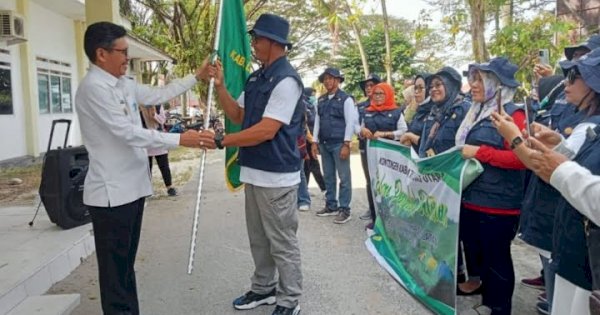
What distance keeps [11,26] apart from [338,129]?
812 cm

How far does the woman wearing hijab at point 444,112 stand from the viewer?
3998 mm

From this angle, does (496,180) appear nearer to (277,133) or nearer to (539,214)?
(539,214)

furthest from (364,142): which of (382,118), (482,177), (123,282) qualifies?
(123,282)

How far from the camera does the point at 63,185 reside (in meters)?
5.11

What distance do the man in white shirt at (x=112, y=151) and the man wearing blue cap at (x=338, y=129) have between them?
11.9 feet

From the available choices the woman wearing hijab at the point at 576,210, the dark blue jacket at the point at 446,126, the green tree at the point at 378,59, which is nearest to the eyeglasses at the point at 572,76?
the woman wearing hijab at the point at 576,210

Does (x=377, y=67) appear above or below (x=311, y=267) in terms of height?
above

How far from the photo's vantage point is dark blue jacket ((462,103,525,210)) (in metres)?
3.42

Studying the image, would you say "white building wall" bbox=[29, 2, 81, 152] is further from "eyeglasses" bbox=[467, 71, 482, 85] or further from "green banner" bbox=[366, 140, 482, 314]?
"eyeglasses" bbox=[467, 71, 482, 85]

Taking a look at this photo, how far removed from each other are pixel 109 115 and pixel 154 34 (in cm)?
2183

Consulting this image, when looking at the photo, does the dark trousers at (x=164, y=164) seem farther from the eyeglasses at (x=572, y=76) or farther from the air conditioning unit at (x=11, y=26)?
the eyeglasses at (x=572, y=76)

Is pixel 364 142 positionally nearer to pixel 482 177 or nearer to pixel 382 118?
pixel 382 118

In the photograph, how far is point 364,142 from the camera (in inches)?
256

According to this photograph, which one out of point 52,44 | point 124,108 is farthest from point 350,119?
point 52,44
